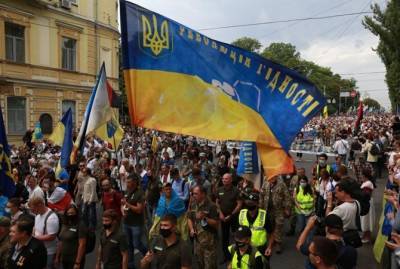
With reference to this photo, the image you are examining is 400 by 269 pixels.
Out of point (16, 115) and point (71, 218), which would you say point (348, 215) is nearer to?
point (71, 218)

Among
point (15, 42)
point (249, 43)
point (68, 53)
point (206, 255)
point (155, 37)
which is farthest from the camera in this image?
point (249, 43)

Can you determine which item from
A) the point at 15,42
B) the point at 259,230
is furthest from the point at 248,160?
the point at 15,42

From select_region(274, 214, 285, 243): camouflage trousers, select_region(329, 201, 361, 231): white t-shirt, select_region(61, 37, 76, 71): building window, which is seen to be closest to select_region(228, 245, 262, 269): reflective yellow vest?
select_region(329, 201, 361, 231): white t-shirt

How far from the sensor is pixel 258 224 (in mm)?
5262

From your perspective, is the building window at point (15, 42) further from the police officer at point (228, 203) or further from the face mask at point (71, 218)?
the face mask at point (71, 218)

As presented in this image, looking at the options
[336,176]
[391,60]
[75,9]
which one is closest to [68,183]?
[336,176]

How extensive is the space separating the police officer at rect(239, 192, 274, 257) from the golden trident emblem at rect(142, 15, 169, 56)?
225 cm

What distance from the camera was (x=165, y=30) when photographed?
5.07m

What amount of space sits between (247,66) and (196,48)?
69 cm

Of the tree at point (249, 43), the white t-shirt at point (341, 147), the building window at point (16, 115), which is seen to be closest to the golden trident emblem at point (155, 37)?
the white t-shirt at point (341, 147)

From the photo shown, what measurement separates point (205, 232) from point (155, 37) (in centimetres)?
273

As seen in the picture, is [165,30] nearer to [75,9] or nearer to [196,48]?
[196,48]

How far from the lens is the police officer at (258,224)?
17.2ft

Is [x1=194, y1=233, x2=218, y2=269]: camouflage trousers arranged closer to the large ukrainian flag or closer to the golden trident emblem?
the large ukrainian flag
